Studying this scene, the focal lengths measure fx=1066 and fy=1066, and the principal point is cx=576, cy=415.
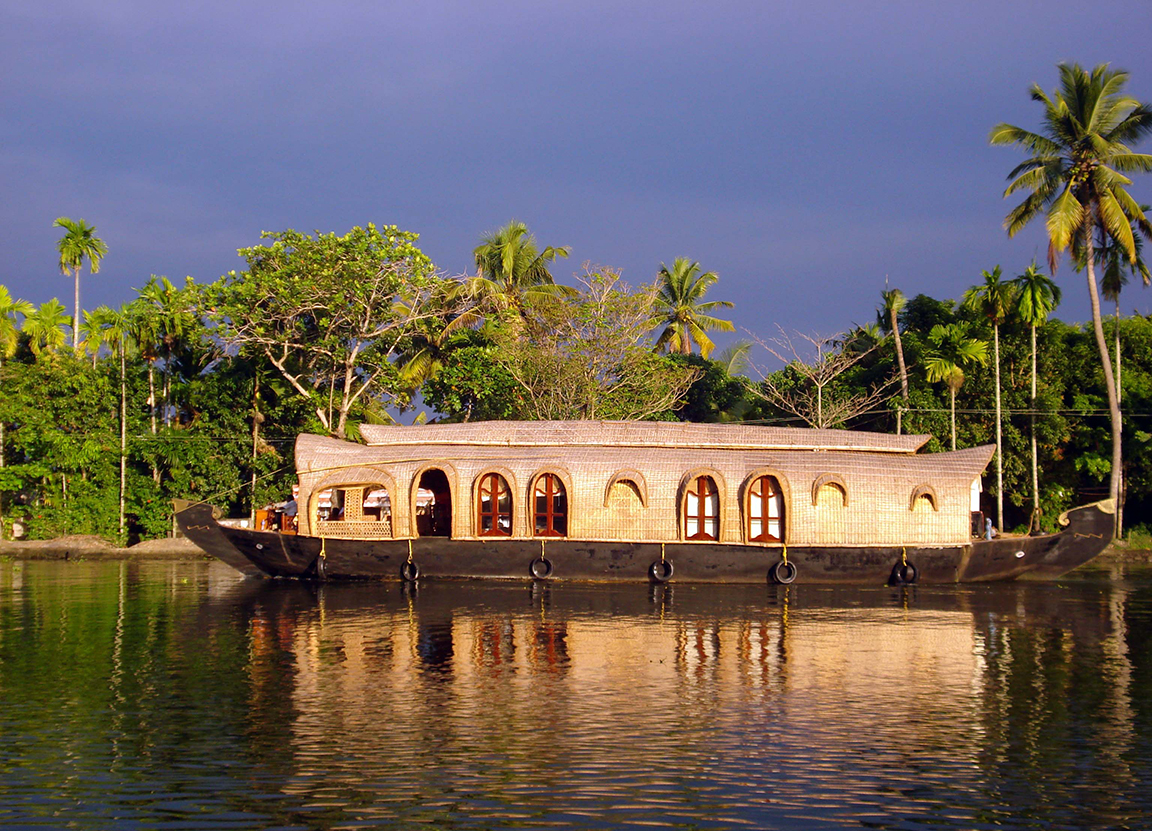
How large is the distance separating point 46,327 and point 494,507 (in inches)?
816

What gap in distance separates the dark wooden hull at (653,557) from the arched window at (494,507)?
392 millimetres

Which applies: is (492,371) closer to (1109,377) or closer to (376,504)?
(376,504)

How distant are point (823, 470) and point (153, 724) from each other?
12121 mm

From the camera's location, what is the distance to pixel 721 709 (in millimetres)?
9539

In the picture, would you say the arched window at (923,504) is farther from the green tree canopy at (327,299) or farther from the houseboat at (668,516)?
the green tree canopy at (327,299)

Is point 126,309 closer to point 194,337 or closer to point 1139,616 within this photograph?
point 194,337

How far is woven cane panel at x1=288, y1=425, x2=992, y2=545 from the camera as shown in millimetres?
18031

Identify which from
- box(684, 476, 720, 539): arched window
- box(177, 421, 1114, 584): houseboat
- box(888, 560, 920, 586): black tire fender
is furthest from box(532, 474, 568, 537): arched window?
box(888, 560, 920, 586): black tire fender

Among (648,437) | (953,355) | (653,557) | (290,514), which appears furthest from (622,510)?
(953,355)

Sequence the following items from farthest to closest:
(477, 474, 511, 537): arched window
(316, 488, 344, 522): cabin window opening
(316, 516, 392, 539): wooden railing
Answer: (316, 488, 344, 522): cabin window opening → (316, 516, 392, 539): wooden railing → (477, 474, 511, 537): arched window

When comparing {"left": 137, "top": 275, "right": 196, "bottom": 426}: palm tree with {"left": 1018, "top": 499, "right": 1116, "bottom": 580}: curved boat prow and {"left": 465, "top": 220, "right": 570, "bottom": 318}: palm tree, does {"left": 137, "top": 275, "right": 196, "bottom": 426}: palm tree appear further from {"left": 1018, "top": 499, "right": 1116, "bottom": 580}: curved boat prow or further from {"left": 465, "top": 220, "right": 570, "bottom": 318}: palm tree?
{"left": 1018, "top": 499, "right": 1116, "bottom": 580}: curved boat prow

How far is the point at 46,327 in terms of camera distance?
3247 centimetres

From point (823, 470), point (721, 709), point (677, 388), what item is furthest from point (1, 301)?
point (721, 709)

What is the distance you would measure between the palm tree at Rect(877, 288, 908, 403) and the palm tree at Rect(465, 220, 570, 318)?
920cm
